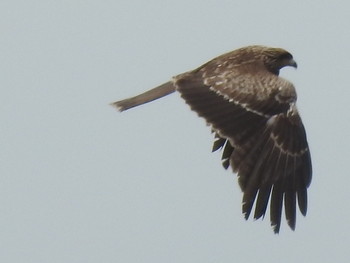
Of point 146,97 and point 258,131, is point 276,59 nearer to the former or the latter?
point 146,97

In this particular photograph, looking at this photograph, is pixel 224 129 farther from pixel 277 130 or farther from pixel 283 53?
pixel 283 53

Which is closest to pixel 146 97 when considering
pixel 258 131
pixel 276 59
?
pixel 276 59

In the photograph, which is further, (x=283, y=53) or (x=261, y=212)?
(x=283, y=53)

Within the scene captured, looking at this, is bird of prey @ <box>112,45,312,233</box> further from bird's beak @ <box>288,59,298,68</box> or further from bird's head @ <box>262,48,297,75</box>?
bird's beak @ <box>288,59,298,68</box>

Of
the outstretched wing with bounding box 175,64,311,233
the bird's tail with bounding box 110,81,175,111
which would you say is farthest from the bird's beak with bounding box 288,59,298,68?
the bird's tail with bounding box 110,81,175,111

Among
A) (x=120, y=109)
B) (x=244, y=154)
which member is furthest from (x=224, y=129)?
(x=120, y=109)
